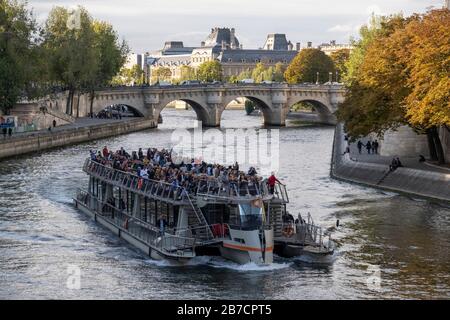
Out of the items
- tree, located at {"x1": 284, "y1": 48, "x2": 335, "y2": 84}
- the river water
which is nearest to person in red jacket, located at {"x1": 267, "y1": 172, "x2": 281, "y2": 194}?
the river water

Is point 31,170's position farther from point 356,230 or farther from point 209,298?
point 209,298

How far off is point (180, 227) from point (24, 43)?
52517 millimetres

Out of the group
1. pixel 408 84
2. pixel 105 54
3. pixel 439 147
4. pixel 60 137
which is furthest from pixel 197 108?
pixel 408 84

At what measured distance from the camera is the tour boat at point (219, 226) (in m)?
37.2

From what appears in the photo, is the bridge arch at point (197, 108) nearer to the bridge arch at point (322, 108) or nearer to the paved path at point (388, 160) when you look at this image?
the bridge arch at point (322, 108)

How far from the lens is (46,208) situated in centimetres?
5172

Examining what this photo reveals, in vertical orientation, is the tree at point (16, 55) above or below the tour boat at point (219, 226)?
above

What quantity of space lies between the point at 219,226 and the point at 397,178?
24019 millimetres

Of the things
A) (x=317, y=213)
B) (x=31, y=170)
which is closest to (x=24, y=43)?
(x=31, y=170)

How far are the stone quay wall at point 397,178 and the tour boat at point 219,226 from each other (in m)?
15.4

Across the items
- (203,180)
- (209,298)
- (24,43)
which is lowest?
(209,298)

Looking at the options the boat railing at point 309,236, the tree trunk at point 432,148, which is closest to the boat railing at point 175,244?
the boat railing at point 309,236

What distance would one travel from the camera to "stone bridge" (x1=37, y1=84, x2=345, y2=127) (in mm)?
123250

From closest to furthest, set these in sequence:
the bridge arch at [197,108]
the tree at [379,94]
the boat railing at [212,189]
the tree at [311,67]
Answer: the boat railing at [212,189]
the tree at [379,94]
the bridge arch at [197,108]
the tree at [311,67]
